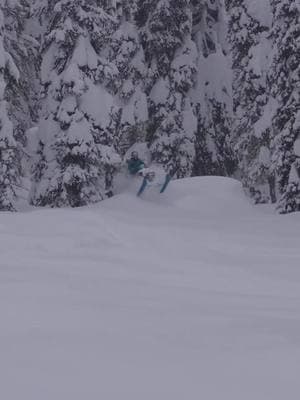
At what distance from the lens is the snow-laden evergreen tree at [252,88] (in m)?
20.4

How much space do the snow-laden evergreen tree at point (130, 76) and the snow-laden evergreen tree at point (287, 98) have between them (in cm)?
733

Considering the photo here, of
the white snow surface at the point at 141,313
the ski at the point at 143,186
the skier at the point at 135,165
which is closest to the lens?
the white snow surface at the point at 141,313


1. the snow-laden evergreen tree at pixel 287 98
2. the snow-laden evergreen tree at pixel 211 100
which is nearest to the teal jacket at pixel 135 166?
the snow-laden evergreen tree at pixel 287 98

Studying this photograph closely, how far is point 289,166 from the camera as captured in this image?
1560 cm

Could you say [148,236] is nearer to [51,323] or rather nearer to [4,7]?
[51,323]

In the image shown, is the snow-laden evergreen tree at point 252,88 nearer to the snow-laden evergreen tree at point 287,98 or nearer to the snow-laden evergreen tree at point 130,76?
the snow-laden evergreen tree at point 287,98

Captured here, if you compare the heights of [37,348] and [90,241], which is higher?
[37,348]

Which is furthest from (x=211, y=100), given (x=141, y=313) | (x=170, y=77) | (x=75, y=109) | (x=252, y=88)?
(x=141, y=313)

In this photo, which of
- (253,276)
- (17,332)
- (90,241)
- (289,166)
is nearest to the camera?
(17,332)

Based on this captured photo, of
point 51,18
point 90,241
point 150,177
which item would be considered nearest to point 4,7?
point 51,18

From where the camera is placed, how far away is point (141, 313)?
4.41m

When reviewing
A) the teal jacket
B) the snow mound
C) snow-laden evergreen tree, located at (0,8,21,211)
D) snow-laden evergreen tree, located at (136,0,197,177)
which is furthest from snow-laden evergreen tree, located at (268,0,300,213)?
snow-laden evergreen tree, located at (136,0,197,177)

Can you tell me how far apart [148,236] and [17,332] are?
566 centimetres

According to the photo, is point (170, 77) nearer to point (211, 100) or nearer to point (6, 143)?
point (211, 100)
